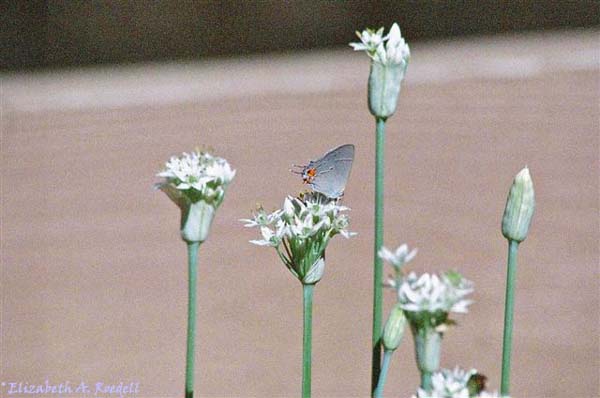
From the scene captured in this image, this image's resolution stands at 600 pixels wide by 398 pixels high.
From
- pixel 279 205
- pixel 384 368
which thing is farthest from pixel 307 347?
pixel 279 205

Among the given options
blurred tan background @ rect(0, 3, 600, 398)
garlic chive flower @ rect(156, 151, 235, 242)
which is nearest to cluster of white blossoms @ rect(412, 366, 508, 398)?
garlic chive flower @ rect(156, 151, 235, 242)

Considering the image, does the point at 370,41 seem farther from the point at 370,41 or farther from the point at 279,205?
the point at 279,205

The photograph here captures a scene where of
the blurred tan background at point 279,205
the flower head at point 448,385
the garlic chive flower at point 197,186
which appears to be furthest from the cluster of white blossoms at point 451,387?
the blurred tan background at point 279,205

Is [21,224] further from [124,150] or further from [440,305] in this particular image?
[440,305]

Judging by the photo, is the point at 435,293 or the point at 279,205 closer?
the point at 435,293

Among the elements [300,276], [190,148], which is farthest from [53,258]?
[300,276]

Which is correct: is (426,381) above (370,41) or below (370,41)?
below

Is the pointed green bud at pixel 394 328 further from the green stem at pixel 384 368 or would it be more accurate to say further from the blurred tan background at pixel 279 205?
the blurred tan background at pixel 279 205

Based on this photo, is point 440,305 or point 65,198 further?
point 65,198
